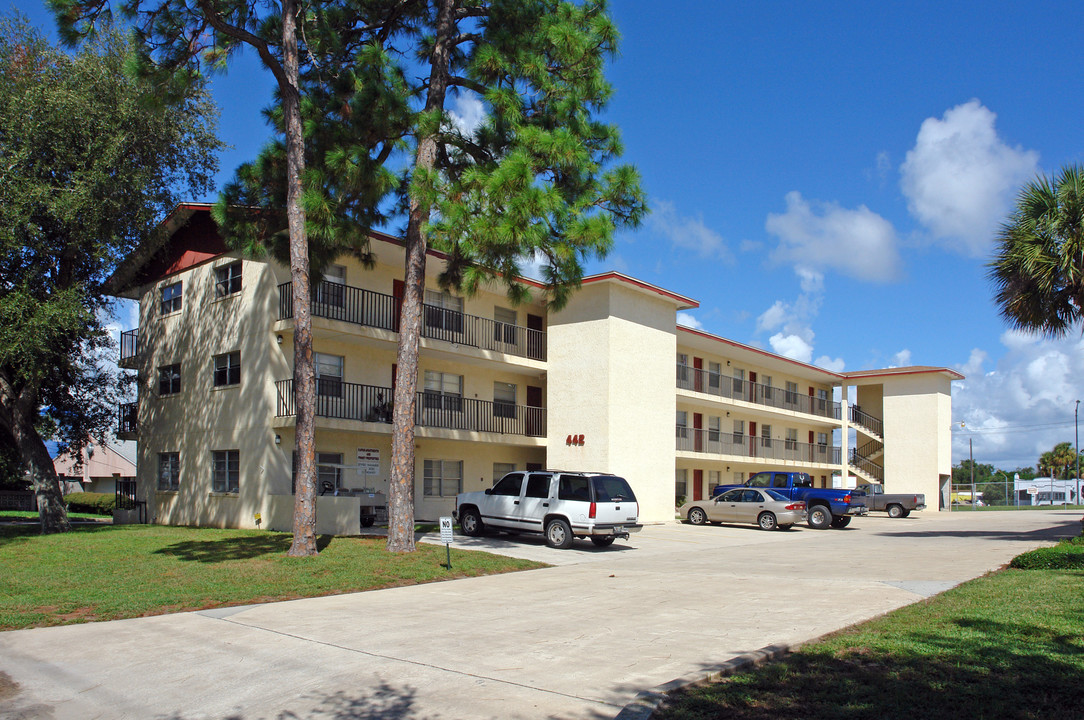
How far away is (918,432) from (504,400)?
27033mm

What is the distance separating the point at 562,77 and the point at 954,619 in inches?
511

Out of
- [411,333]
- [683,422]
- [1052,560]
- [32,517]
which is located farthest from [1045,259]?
[32,517]

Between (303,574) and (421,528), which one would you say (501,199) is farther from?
(421,528)

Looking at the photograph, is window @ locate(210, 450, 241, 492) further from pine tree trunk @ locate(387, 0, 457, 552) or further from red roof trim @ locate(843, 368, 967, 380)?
red roof trim @ locate(843, 368, 967, 380)

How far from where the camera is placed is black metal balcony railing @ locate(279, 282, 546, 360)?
23.3 m

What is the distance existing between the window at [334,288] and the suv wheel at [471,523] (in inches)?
284

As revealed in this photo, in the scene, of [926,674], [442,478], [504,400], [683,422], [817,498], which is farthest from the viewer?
[683,422]

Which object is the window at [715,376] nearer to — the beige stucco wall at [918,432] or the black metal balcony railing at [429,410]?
the black metal balcony railing at [429,410]

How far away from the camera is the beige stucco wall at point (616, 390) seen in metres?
28.2

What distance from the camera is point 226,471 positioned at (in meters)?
24.2

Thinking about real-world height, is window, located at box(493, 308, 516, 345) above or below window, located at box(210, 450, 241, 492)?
above

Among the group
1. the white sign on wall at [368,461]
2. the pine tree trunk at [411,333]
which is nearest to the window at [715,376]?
the white sign on wall at [368,461]

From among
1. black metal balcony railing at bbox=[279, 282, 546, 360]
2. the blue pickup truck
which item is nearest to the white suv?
black metal balcony railing at bbox=[279, 282, 546, 360]

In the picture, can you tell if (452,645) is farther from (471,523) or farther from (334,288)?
(334,288)
